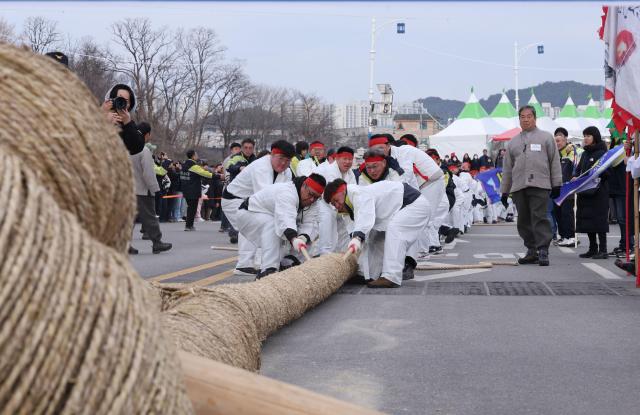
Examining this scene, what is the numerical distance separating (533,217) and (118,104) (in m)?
8.07

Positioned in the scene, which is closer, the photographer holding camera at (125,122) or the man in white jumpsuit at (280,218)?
the photographer holding camera at (125,122)

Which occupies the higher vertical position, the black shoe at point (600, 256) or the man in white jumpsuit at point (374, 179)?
the man in white jumpsuit at point (374, 179)

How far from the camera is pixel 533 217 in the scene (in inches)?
503

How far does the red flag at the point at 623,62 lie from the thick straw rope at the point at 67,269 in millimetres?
7617

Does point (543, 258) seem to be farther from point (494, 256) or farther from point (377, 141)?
point (377, 141)

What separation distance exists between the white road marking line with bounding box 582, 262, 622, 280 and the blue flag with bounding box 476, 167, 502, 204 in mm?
13045

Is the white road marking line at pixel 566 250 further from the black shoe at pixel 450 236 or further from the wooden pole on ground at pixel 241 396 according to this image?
the wooden pole on ground at pixel 241 396

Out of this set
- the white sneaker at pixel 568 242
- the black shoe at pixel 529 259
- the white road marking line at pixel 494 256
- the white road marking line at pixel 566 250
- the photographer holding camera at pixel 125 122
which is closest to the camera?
the photographer holding camera at pixel 125 122

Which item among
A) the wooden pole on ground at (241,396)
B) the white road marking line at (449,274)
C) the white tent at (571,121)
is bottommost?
the white road marking line at (449,274)

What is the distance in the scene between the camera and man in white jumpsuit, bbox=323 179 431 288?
955cm

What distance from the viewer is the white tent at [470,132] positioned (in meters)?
49.4

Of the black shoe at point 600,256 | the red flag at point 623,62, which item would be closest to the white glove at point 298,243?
the red flag at point 623,62

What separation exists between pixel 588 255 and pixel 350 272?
17.5ft

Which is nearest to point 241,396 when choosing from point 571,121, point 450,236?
point 450,236
